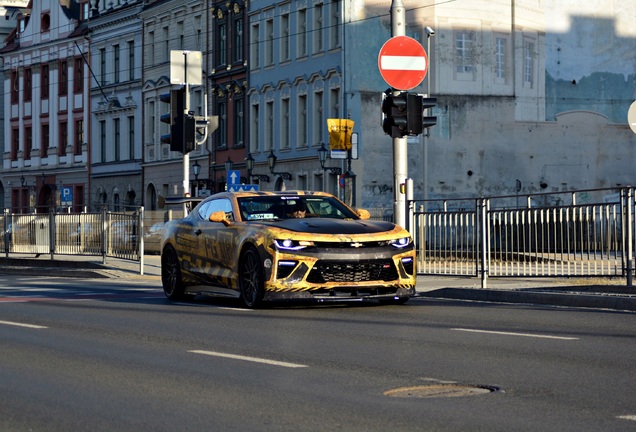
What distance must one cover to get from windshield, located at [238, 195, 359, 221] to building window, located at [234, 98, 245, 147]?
165 ft

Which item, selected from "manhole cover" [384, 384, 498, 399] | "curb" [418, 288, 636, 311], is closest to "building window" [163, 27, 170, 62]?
→ "curb" [418, 288, 636, 311]

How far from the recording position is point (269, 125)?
67.7 meters

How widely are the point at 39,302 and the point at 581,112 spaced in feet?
153

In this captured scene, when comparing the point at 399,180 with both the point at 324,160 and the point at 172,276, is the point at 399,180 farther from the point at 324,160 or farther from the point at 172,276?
the point at 324,160

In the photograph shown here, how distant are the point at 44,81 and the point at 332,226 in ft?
241

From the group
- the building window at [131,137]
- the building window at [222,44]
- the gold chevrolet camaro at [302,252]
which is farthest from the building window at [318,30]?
the gold chevrolet camaro at [302,252]

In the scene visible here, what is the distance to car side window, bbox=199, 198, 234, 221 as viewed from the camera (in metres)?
19.2

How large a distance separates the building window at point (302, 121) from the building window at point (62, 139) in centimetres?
2540

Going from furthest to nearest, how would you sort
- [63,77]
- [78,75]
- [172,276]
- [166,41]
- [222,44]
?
[63,77] → [78,75] → [166,41] → [222,44] → [172,276]

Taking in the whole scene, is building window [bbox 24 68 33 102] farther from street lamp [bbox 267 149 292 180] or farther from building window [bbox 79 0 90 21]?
street lamp [bbox 267 149 292 180]

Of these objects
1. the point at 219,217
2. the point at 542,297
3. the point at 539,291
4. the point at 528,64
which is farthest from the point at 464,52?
the point at 219,217

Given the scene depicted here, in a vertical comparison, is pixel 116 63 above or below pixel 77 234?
above

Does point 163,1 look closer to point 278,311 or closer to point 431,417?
point 278,311

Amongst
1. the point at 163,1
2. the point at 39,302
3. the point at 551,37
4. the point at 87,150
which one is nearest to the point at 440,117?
the point at 551,37
